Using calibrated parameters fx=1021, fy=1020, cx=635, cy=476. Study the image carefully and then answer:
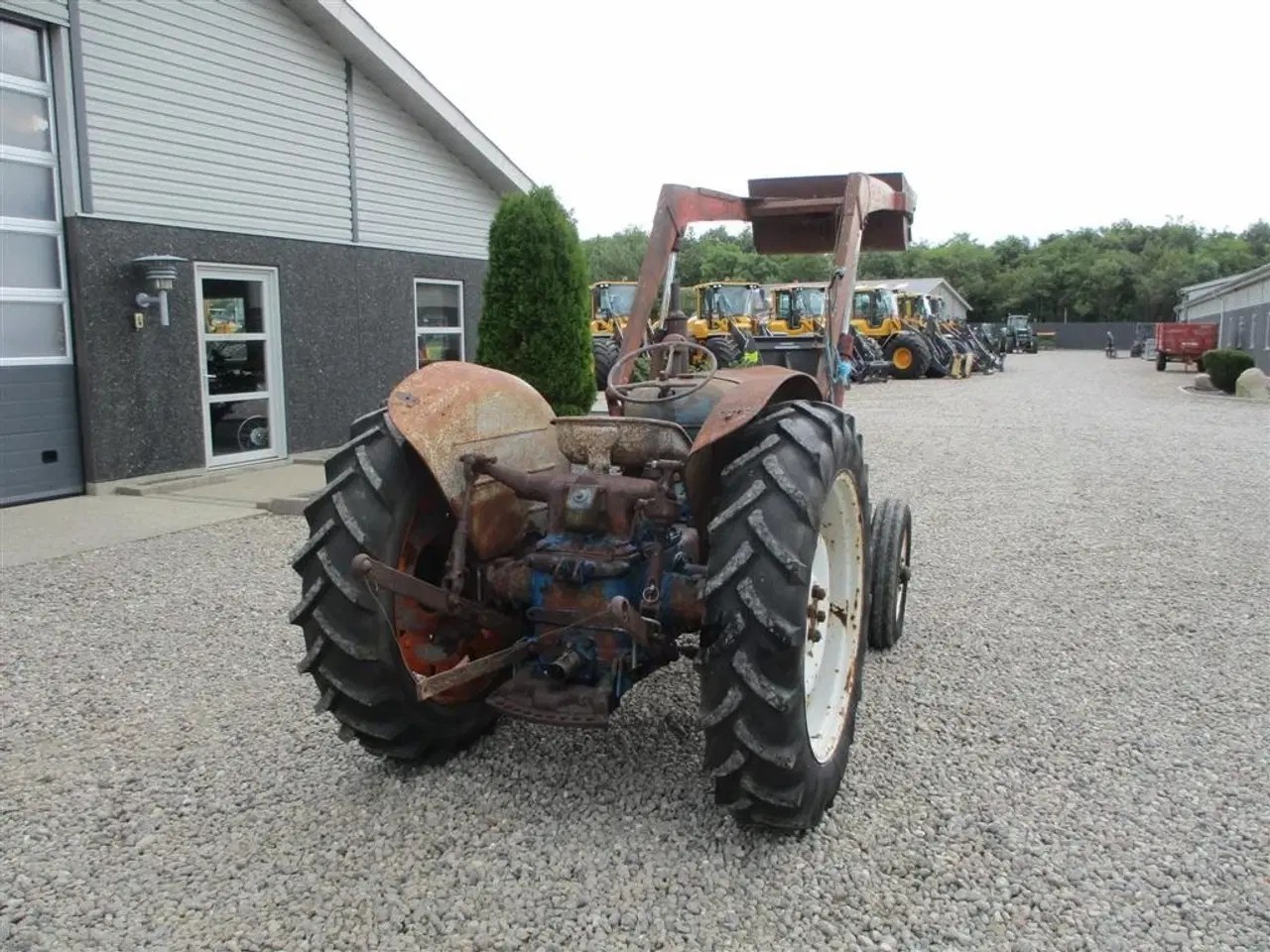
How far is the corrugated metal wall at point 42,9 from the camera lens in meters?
8.27

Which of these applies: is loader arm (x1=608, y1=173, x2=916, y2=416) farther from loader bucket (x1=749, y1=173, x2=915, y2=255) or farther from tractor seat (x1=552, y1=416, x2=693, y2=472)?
tractor seat (x1=552, y1=416, x2=693, y2=472)

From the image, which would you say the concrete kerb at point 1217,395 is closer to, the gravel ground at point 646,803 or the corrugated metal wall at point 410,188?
the corrugated metal wall at point 410,188

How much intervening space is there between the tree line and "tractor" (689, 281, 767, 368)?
3560cm

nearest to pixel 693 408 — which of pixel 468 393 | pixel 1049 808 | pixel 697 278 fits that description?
pixel 468 393

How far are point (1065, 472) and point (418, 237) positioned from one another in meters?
8.20

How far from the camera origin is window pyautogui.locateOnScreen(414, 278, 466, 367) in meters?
13.1

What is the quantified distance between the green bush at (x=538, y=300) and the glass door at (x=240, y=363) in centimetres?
246

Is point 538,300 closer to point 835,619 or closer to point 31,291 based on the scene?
point 31,291

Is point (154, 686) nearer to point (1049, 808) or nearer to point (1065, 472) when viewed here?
point (1049, 808)

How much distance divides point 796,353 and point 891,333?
24869 millimetres

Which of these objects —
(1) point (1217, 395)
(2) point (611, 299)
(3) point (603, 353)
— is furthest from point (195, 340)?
(1) point (1217, 395)

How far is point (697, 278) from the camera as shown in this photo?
67938 millimetres

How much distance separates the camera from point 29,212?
8688 millimetres

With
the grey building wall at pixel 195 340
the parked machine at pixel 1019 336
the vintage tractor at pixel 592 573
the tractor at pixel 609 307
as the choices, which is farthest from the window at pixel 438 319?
the parked machine at pixel 1019 336
